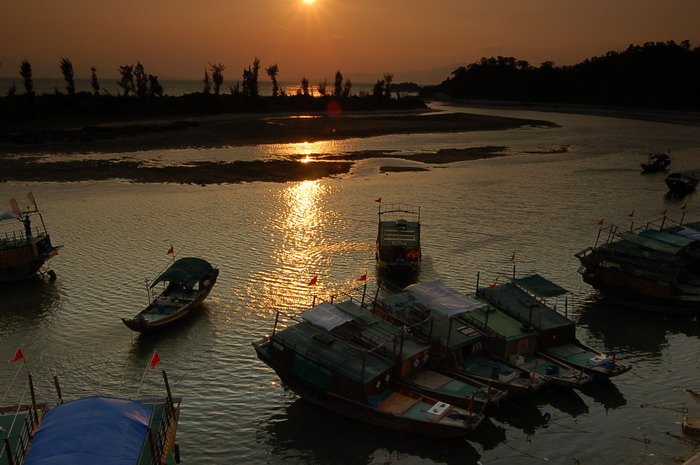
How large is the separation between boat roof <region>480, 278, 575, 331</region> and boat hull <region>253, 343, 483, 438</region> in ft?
23.5

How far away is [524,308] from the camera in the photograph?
81.4ft

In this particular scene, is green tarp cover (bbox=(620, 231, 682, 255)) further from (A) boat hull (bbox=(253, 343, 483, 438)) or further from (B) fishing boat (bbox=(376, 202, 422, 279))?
(A) boat hull (bbox=(253, 343, 483, 438))

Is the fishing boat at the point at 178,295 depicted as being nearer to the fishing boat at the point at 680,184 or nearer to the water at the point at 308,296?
the water at the point at 308,296

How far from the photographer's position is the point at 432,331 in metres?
22.4

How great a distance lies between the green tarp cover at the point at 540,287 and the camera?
26.2 m

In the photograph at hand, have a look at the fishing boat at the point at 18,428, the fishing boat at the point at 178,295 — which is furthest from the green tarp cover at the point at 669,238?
the fishing boat at the point at 18,428

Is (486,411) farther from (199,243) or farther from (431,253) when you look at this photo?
(199,243)

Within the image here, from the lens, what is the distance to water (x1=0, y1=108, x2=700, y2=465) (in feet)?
61.7

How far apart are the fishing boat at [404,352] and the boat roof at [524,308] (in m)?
5.10

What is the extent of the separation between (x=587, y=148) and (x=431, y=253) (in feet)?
227

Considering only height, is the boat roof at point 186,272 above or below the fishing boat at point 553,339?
above

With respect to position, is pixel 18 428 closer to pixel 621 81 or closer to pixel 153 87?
pixel 153 87

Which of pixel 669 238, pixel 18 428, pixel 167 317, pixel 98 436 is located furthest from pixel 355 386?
pixel 669 238

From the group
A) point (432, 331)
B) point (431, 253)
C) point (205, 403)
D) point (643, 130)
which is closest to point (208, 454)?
point (205, 403)
